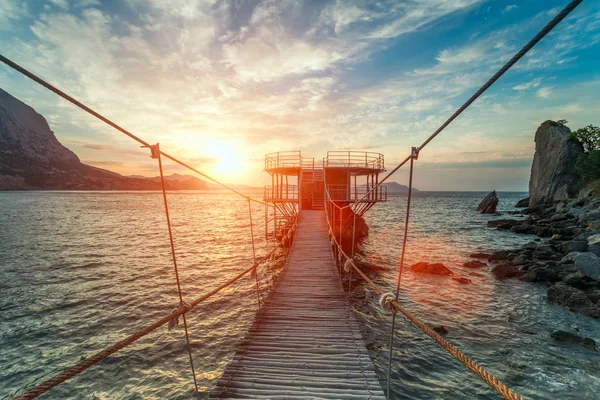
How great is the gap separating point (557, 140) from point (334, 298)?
56901 mm

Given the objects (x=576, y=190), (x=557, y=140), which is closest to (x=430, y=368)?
(x=576, y=190)

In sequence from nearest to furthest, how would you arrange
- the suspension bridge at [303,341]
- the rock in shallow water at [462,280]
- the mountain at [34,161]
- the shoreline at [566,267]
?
the suspension bridge at [303,341], the shoreline at [566,267], the rock in shallow water at [462,280], the mountain at [34,161]

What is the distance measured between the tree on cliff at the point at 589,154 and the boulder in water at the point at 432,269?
38.5 meters

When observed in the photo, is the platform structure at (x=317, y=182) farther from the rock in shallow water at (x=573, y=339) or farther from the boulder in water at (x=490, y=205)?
the boulder in water at (x=490, y=205)

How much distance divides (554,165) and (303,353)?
57.6 m

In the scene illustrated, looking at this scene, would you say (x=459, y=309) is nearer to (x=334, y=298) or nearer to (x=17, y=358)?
(x=334, y=298)

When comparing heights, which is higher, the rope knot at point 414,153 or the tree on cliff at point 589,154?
the tree on cliff at point 589,154

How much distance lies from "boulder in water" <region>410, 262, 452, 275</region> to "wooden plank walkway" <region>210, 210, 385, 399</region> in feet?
32.8

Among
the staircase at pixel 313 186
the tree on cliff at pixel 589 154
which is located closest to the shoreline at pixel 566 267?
the staircase at pixel 313 186

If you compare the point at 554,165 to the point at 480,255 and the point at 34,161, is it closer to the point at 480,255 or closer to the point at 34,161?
the point at 480,255

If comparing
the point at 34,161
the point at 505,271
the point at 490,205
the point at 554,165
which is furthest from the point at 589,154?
the point at 34,161

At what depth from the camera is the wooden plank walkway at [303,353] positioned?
15.1 feet

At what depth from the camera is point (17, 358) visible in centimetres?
858

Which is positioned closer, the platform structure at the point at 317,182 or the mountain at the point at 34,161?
the platform structure at the point at 317,182
